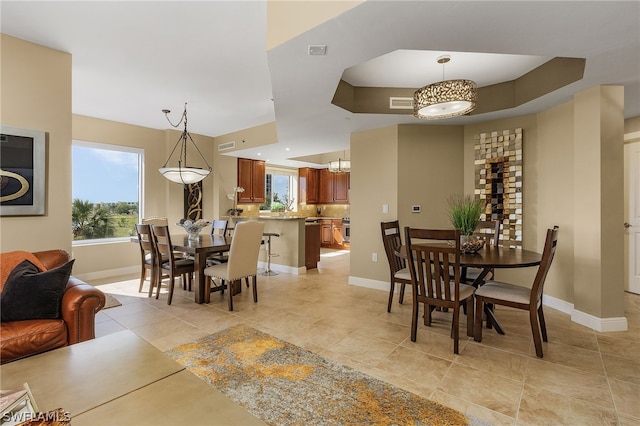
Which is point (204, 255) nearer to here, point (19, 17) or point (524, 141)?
point (19, 17)

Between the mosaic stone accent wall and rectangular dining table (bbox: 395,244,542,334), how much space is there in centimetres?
105

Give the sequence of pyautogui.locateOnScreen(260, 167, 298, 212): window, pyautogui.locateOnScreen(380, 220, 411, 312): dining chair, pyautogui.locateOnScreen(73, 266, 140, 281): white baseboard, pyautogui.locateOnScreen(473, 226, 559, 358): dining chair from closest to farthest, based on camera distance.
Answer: pyautogui.locateOnScreen(473, 226, 559, 358): dining chair → pyautogui.locateOnScreen(380, 220, 411, 312): dining chair → pyautogui.locateOnScreen(73, 266, 140, 281): white baseboard → pyautogui.locateOnScreen(260, 167, 298, 212): window

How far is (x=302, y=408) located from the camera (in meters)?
1.82

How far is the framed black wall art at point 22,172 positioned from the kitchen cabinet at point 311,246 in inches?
150

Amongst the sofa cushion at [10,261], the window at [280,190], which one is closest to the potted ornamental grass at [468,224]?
the sofa cushion at [10,261]

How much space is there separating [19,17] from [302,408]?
3.70 meters

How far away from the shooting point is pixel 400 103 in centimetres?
390

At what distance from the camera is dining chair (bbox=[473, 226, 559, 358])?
246 cm

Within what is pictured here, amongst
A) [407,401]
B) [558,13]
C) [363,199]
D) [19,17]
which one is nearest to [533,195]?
[363,199]

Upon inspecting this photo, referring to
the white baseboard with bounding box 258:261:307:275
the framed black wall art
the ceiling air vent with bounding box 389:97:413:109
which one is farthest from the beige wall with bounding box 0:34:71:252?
the ceiling air vent with bounding box 389:97:413:109

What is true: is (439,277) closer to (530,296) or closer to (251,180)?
(530,296)

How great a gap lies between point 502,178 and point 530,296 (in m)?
2.13

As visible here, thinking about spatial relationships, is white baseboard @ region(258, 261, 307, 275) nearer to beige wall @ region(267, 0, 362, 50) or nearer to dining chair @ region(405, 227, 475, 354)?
dining chair @ region(405, 227, 475, 354)

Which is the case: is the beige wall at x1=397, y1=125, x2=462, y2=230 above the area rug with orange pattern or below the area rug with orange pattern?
above
